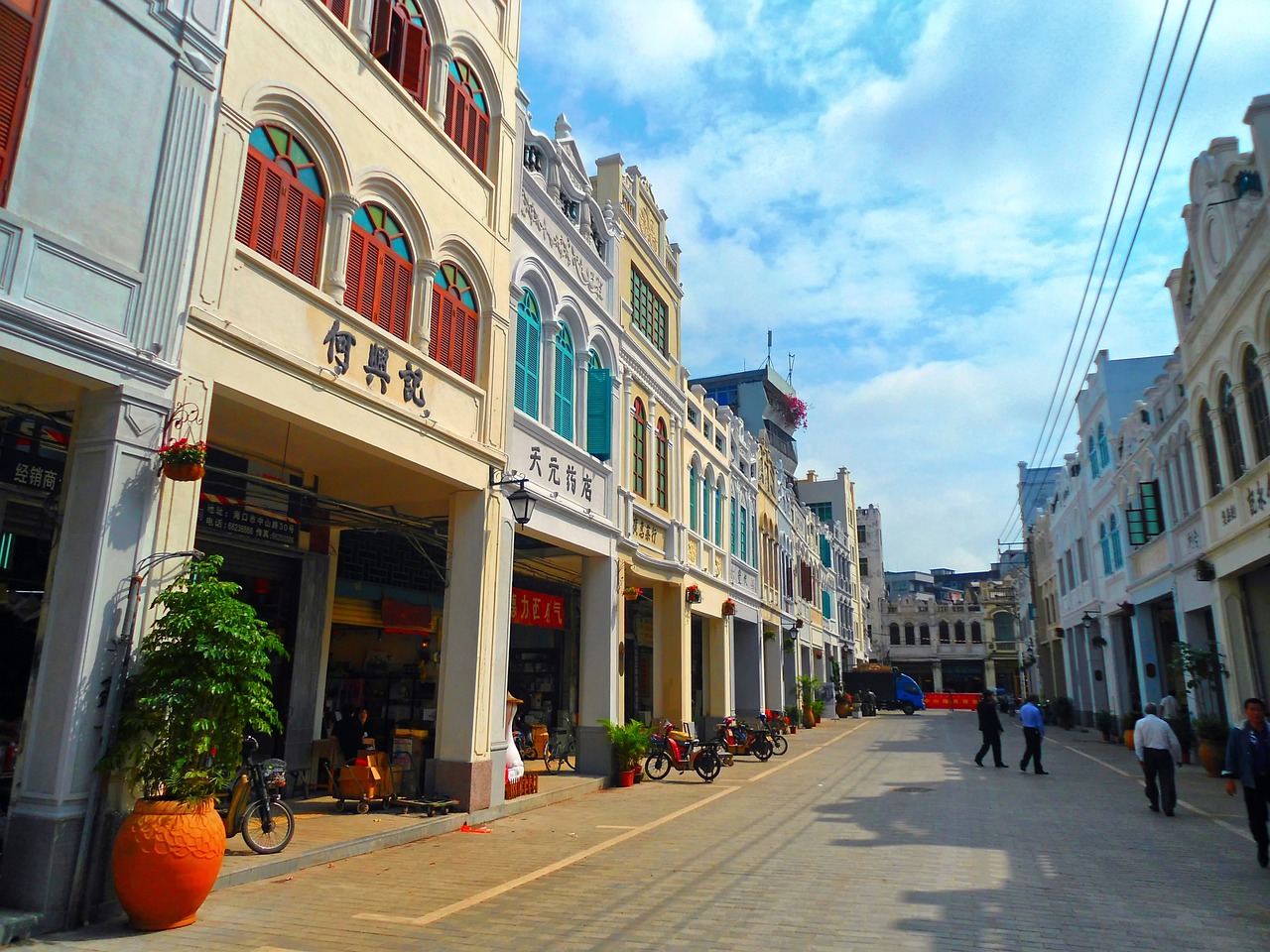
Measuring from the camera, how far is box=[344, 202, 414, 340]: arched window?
10211 mm

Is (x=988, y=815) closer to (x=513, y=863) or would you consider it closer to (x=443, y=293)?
(x=513, y=863)

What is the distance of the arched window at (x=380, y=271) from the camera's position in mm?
10211

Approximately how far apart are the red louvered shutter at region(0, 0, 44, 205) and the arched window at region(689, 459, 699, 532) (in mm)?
17248

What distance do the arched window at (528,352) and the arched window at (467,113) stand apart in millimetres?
2303

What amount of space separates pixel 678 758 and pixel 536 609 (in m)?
4.19

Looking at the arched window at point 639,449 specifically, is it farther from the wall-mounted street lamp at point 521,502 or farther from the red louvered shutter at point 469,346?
the red louvered shutter at point 469,346

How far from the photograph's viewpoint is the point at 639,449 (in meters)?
19.0

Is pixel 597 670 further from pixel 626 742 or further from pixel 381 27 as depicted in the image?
pixel 381 27

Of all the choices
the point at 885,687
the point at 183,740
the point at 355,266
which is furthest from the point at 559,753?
the point at 885,687

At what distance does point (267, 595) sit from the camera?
12.4 m

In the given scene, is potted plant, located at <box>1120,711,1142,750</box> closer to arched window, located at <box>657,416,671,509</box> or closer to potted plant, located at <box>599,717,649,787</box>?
arched window, located at <box>657,416,671,509</box>

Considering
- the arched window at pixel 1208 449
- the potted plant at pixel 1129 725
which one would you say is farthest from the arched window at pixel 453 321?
the potted plant at pixel 1129 725

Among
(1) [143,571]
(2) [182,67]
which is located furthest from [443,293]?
(1) [143,571]

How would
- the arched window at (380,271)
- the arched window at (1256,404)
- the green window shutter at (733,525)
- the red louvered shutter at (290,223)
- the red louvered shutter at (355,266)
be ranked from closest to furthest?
the red louvered shutter at (290,223)
the red louvered shutter at (355,266)
the arched window at (380,271)
the arched window at (1256,404)
the green window shutter at (733,525)
